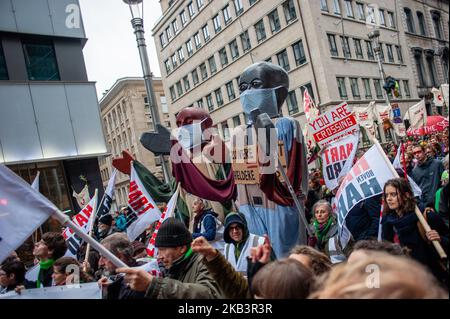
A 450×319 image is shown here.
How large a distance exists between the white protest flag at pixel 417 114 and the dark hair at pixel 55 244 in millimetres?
6214

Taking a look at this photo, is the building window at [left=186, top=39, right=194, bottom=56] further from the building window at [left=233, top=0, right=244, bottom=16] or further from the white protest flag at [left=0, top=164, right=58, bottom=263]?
the white protest flag at [left=0, top=164, right=58, bottom=263]

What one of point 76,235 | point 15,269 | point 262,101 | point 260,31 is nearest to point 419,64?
point 262,101

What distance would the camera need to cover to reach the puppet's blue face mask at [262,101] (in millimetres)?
3705

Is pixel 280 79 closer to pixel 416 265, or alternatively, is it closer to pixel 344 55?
pixel 344 55

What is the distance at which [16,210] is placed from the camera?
1972mm

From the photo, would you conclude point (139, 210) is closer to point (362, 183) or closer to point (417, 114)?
point (362, 183)

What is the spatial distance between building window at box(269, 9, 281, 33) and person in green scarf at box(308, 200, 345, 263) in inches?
147

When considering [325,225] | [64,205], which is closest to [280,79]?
[325,225]

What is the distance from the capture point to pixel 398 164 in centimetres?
451

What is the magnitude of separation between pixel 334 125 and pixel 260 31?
112 inches

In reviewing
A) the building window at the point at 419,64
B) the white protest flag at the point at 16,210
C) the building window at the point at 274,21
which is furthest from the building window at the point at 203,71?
the white protest flag at the point at 16,210

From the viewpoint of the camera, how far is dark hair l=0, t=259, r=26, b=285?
3043 millimetres

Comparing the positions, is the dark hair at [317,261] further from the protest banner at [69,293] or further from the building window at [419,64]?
the building window at [419,64]
